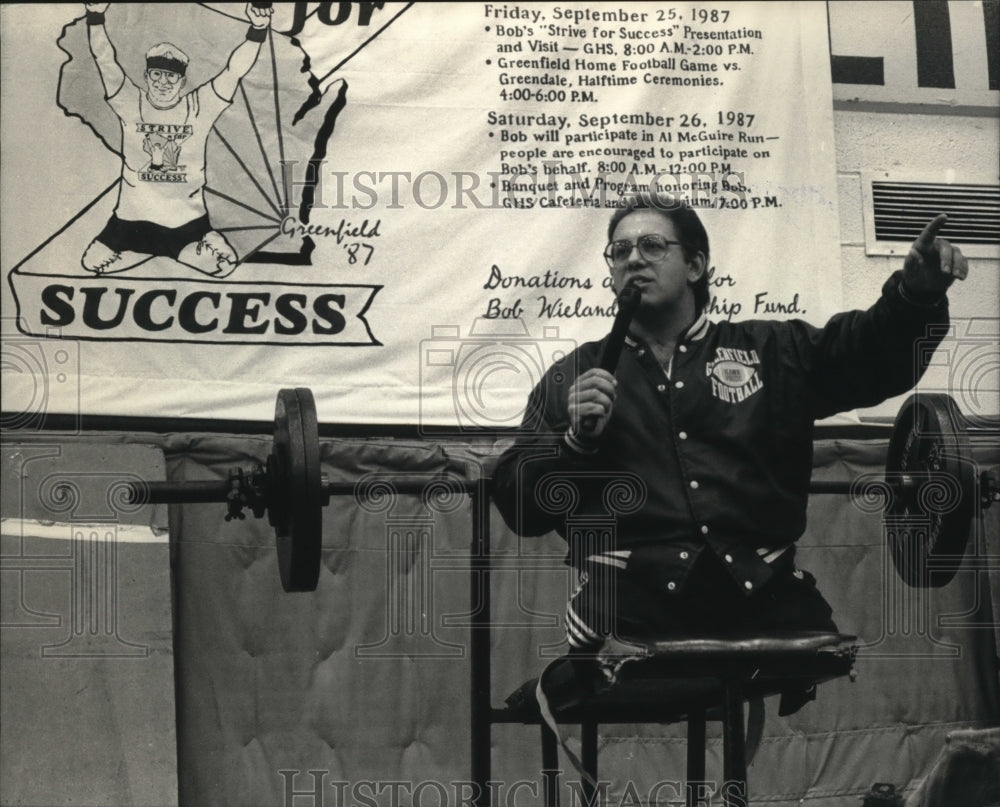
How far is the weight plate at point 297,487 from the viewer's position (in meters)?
2.54

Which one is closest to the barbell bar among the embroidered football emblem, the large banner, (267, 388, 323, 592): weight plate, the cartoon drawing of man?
(267, 388, 323, 592): weight plate

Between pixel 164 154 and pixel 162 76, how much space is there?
235 mm

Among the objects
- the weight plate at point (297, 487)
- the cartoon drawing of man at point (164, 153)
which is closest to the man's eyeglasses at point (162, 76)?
the cartoon drawing of man at point (164, 153)

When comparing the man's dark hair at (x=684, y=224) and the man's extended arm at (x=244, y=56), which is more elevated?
the man's extended arm at (x=244, y=56)

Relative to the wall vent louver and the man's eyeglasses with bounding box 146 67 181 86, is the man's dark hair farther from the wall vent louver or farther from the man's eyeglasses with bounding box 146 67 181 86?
the man's eyeglasses with bounding box 146 67 181 86

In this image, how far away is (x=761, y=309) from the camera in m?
3.67

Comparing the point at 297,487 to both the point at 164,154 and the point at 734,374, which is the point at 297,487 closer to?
the point at 734,374

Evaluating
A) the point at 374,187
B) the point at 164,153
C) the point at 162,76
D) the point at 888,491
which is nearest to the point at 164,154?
the point at 164,153

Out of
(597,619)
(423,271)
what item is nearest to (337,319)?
(423,271)

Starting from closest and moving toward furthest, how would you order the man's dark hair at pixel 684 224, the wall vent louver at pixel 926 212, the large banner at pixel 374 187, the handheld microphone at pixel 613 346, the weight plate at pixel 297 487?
the handheld microphone at pixel 613 346
the weight plate at pixel 297 487
the man's dark hair at pixel 684 224
the large banner at pixel 374 187
the wall vent louver at pixel 926 212

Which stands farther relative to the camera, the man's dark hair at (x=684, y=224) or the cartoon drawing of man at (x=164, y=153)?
the cartoon drawing of man at (x=164, y=153)

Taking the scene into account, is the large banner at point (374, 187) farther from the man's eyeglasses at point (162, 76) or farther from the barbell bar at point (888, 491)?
the barbell bar at point (888, 491)

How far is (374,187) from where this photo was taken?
145 inches

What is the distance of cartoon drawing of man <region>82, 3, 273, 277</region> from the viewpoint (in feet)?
11.8
